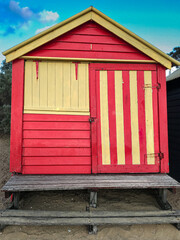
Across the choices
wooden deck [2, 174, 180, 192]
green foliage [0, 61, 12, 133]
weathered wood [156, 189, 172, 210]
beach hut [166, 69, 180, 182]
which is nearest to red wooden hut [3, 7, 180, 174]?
wooden deck [2, 174, 180, 192]

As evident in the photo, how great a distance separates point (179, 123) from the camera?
14.5ft

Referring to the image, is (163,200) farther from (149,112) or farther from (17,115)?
(17,115)

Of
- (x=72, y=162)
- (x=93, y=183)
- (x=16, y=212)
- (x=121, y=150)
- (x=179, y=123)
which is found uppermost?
(x=179, y=123)

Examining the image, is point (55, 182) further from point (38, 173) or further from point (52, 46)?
point (52, 46)

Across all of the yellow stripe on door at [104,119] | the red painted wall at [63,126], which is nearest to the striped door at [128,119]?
the yellow stripe on door at [104,119]

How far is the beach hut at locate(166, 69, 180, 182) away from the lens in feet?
14.8

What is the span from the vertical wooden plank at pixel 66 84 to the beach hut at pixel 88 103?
21 mm

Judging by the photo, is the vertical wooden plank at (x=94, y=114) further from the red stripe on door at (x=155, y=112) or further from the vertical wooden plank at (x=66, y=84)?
the red stripe on door at (x=155, y=112)

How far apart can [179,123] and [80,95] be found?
3188 millimetres

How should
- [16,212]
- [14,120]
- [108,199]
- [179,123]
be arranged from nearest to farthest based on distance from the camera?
[16,212] < [14,120] < [108,199] < [179,123]

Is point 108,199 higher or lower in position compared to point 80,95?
lower

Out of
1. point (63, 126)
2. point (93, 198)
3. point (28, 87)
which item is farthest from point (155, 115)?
point (28, 87)

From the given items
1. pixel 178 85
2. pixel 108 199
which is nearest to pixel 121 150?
pixel 108 199

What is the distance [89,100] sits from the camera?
321 cm
